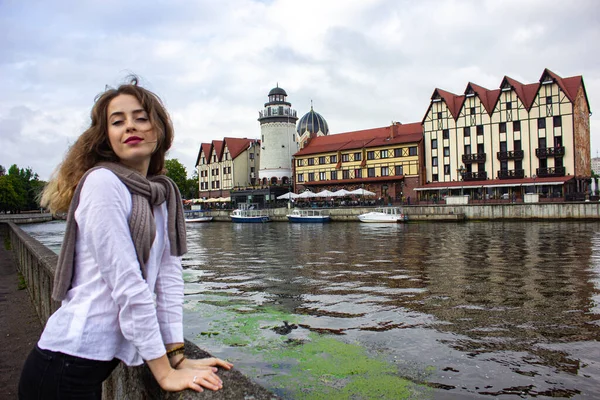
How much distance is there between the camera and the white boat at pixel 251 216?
5741cm

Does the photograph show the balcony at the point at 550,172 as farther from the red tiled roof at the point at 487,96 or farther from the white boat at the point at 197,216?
the white boat at the point at 197,216

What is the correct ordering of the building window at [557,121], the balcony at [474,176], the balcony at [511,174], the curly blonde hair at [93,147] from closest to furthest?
the curly blonde hair at [93,147], the building window at [557,121], the balcony at [511,174], the balcony at [474,176]

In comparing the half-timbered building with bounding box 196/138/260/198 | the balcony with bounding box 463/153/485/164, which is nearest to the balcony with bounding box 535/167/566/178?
the balcony with bounding box 463/153/485/164

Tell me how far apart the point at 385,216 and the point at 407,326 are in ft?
129

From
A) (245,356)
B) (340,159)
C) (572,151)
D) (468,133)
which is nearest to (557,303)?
(245,356)

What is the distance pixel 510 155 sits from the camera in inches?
2003

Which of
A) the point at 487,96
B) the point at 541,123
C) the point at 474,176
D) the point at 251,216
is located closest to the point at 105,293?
the point at 541,123

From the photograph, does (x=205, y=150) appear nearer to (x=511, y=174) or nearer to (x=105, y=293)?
(x=511, y=174)

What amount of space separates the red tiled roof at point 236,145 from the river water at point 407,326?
63690mm

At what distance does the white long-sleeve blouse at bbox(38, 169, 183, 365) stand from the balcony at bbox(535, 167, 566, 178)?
52.8 metres

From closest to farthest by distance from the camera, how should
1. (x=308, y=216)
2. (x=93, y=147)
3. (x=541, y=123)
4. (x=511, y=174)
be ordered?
(x=93, y=147) < (x=541, y=123) < (x=511, y=174) < (x=308, y=216)

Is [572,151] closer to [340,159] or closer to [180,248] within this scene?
[340,159]

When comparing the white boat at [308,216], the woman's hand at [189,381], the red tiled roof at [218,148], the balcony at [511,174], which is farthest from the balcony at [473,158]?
the woman's hand at [189,381]

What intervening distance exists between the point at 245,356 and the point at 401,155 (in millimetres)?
54401
